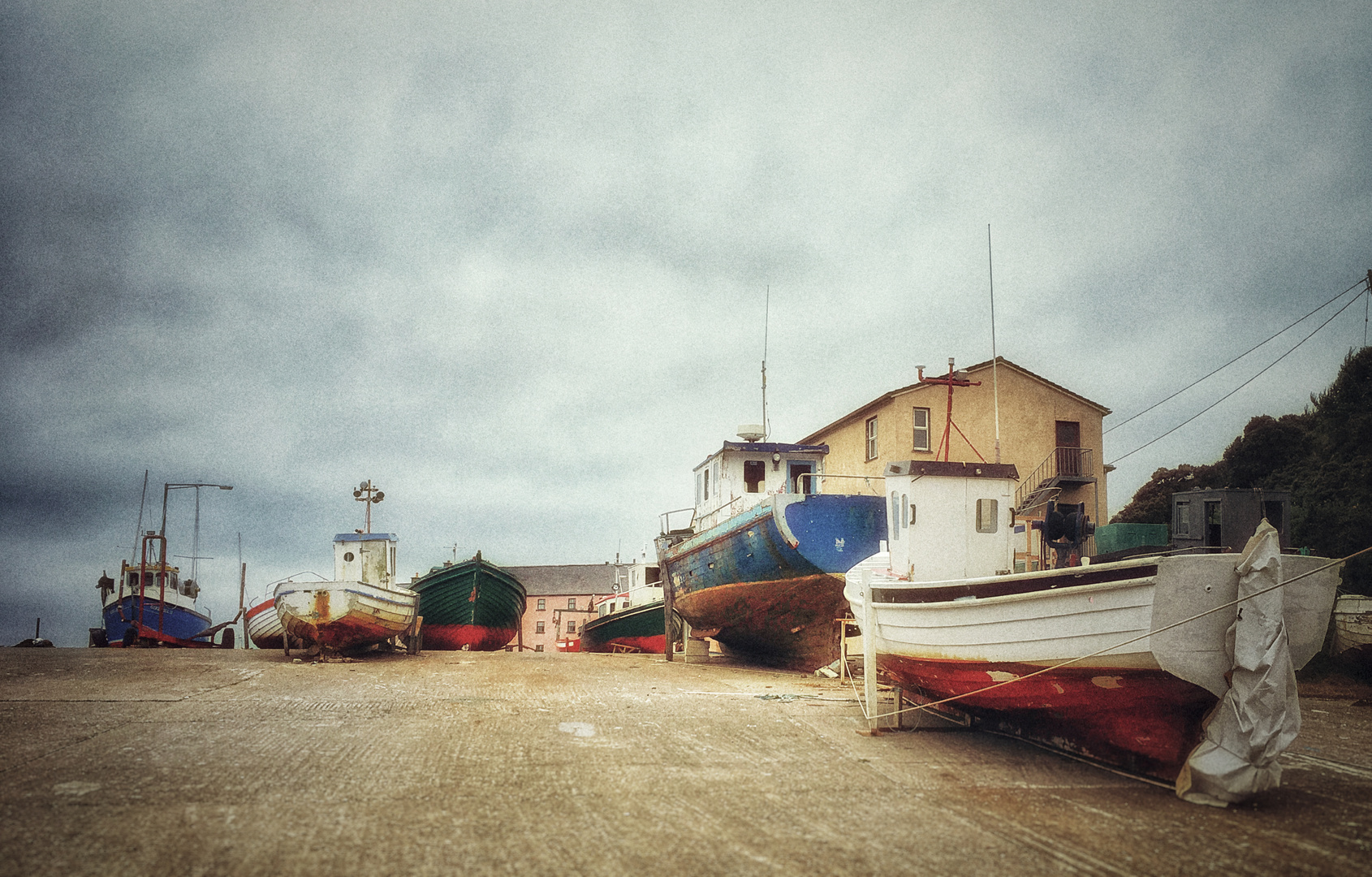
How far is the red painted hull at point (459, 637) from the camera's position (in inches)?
785

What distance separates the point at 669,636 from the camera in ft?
46.9

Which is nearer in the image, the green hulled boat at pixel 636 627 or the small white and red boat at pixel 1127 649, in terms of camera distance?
the small white and red boat at pixel 1127 649

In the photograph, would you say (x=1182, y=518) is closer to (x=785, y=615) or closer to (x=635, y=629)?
(x=785, y=615)

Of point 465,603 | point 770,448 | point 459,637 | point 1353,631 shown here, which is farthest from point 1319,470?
point 459,637

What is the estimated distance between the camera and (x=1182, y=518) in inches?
227

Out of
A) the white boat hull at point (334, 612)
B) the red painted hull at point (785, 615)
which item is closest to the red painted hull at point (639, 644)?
the red painted hull at point (785, 615)

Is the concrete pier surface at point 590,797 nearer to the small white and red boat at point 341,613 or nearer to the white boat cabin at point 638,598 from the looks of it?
the small white and red boat at point 341,613

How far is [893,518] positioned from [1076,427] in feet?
61.3

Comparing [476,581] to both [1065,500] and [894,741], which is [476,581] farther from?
[1065,500]

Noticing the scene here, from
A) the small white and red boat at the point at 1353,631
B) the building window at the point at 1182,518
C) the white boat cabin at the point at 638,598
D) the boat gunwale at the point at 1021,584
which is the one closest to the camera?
the boat gunwale at the point at 1021,584

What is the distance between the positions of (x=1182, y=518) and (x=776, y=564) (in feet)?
23.0

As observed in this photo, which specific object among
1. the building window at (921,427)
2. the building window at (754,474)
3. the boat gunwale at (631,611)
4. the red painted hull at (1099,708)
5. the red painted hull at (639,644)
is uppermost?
the building window at (921,427)

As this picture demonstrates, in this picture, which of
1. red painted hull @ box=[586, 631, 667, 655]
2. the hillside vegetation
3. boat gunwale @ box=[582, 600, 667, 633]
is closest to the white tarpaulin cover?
the hillside vegetation

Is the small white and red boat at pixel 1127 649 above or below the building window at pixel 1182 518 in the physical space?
below
